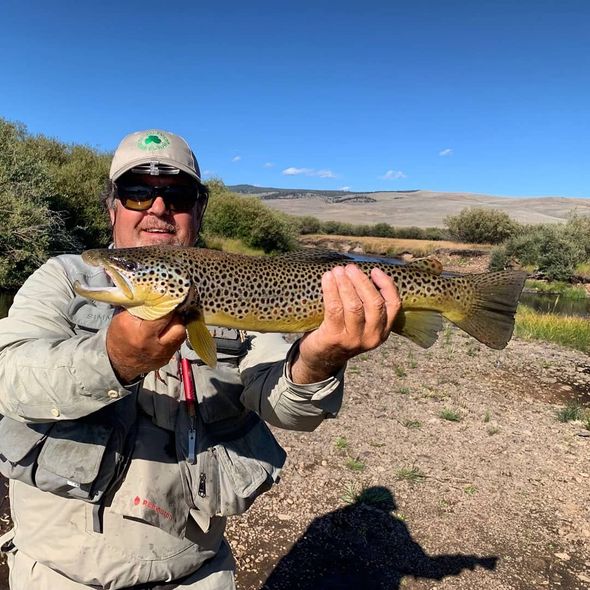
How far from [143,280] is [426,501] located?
5811 millimetres

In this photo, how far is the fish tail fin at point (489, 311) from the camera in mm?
3332

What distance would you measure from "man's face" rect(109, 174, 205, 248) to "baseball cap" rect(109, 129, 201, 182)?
0.06 m

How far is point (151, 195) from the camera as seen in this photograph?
3.37 meters

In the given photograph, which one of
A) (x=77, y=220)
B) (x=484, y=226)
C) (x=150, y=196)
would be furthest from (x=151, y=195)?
(x=484, y=226)

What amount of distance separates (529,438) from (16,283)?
52.7 feet

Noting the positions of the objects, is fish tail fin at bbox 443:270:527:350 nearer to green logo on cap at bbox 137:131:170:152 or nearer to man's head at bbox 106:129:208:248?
man's head at bbox 106:129:208:248

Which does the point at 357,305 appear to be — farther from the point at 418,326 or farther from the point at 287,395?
the point at 418,326

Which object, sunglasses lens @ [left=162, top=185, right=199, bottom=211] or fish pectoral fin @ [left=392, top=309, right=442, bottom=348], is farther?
sunglasses lens @ [left=162, top=185, right=199, bottom=211]

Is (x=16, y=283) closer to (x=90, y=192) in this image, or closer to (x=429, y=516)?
(x=90, y=192)

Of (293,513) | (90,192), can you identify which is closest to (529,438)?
(293,513)

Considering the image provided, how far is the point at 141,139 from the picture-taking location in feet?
11.1

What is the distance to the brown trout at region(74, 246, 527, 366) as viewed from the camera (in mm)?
2586

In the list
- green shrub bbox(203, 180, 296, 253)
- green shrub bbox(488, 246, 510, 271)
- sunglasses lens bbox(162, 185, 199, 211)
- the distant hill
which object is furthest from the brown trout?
the distant hill

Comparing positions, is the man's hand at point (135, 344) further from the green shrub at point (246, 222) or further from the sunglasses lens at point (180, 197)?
the green shrub at point (246, 222)
